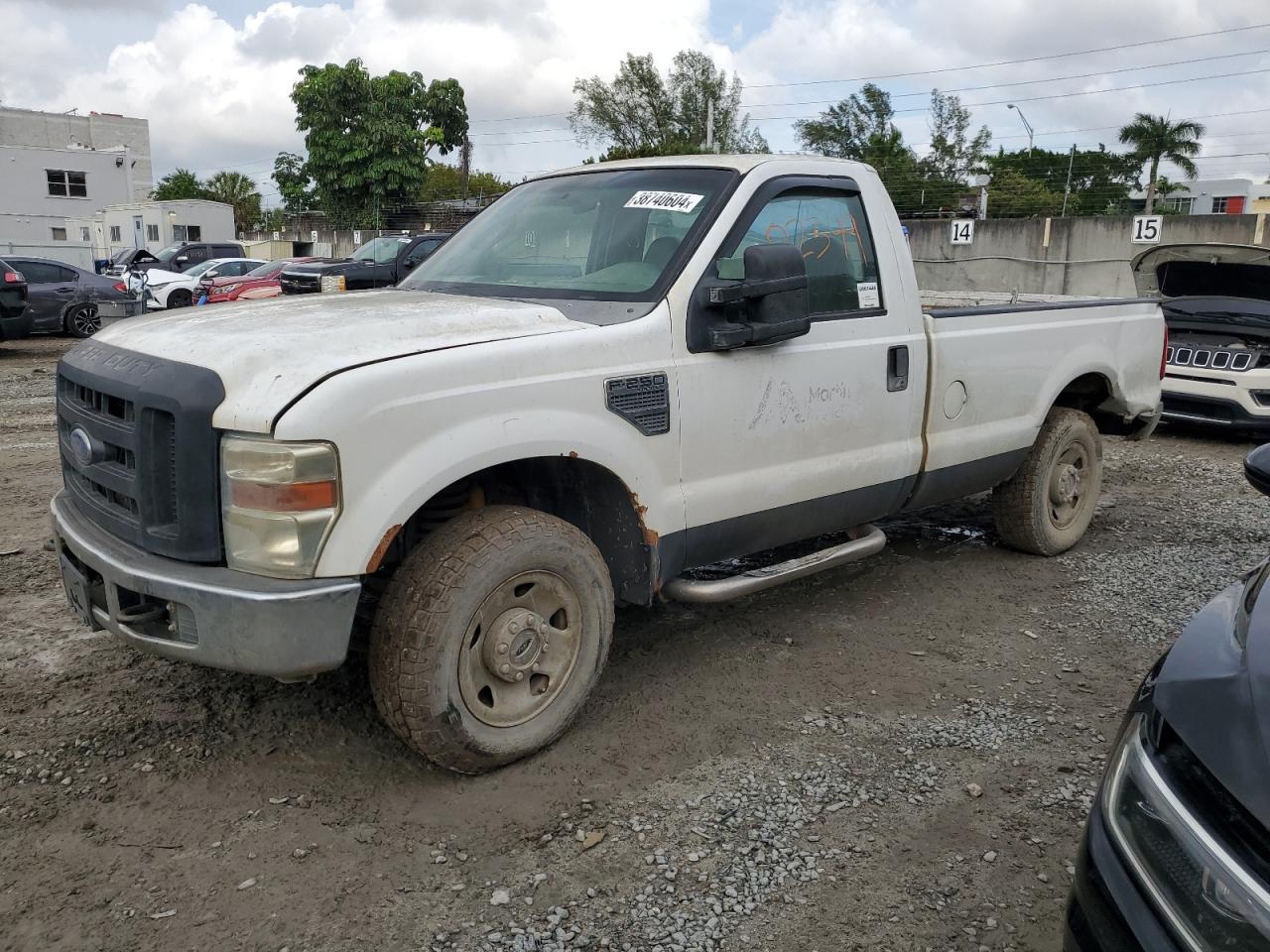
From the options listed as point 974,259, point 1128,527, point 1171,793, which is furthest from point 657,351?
point 974,259

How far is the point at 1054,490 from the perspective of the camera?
5.56m

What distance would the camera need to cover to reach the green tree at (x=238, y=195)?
66250mm

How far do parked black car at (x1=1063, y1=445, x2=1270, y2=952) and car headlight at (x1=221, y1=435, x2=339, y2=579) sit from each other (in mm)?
1960

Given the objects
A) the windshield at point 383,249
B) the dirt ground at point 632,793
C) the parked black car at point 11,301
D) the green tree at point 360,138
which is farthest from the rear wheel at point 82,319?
the green tree at point 360,138

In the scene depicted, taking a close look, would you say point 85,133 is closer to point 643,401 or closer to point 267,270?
point 267,270

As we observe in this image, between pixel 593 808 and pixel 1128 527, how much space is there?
4.50 m

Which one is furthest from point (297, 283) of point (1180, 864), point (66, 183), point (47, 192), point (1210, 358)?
point (66, 183)

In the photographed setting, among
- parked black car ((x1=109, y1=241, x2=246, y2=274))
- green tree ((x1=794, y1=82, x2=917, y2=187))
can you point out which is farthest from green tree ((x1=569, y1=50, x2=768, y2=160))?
parked black car ((x1=109, y1=241, x2=246, y2=274))

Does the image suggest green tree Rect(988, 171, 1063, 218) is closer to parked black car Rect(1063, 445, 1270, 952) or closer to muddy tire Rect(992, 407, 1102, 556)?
muddy tire Rect(992, 407, 1102, 556)

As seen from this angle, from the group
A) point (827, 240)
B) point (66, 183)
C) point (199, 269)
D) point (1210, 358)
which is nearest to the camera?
point (827, 240)

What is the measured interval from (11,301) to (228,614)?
14.1m

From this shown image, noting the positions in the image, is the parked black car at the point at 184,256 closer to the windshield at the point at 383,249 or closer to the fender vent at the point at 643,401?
the windshield at the point at 383,249

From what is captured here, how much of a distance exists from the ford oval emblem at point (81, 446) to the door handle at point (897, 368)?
2.99 metres

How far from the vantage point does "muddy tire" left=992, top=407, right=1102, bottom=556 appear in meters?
5.38
